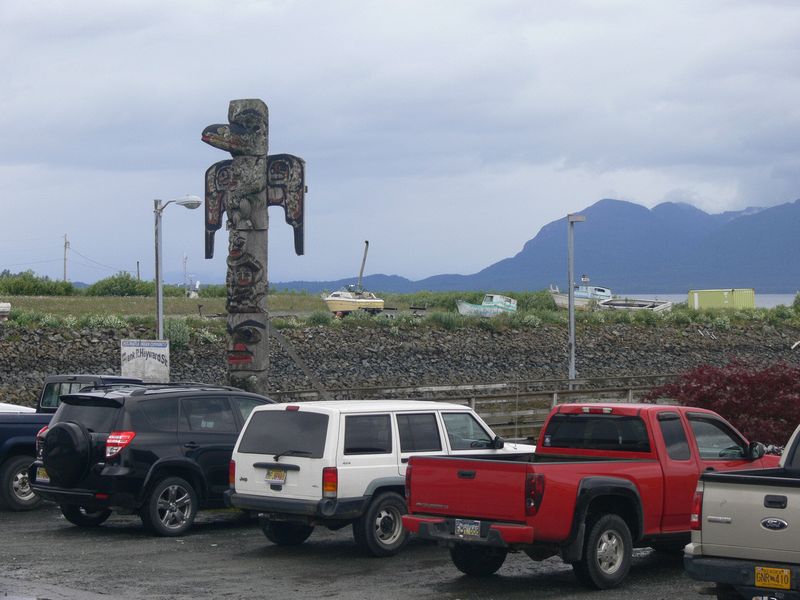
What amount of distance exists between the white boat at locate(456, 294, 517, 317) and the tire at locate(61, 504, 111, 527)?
46.2 m

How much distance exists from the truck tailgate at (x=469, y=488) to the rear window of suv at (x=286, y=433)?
4.83 ft

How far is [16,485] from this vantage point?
1627 cm

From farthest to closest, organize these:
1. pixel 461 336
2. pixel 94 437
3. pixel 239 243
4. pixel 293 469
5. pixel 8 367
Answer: pixel 461 336, pixel 8 367, pixel 239 243, pixel 94 437, pixel 293 469

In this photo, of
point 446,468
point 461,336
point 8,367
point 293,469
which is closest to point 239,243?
point 293,469

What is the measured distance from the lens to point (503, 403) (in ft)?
111

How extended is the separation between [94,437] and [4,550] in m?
1.63

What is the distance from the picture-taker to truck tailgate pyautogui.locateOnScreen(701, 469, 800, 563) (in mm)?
8711

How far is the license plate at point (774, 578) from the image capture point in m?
8.72

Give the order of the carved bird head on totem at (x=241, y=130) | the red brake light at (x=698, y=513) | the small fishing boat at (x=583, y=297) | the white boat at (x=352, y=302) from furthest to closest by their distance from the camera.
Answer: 1. the small fishing boat at (x=583, y=297)
2. the white boat at (x=352, y=302)
3. the carved bird head on totem at (x=241, y=130)
4. the red brake light at (x=698, y=513)

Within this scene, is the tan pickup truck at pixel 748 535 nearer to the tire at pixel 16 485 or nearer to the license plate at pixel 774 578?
the license plate at pixel 774 578

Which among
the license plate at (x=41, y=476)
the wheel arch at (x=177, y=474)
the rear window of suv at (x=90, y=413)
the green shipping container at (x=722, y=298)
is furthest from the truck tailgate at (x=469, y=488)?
the green shipping container at (x=722, y=298)

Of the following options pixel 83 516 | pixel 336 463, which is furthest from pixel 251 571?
pixel 83 516

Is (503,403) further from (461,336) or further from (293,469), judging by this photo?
(293,469)

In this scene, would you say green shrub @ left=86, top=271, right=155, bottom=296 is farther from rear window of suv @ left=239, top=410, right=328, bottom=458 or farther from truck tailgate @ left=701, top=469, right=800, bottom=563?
truck tailgate @ left=701, top=469, right=800, bottom=563
